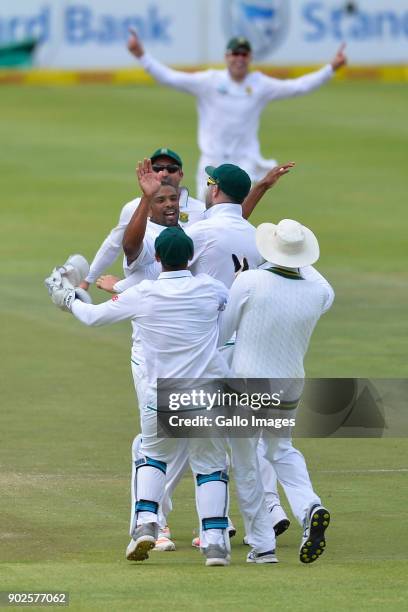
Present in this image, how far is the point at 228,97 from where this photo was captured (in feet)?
64.0

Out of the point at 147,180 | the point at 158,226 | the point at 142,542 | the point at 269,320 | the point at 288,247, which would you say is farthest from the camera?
the point at 158,226

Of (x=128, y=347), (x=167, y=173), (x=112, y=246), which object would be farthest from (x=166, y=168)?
(x=128, y=347)

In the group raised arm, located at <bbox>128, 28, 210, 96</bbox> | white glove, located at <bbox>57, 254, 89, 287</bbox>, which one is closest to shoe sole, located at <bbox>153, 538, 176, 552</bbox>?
white glove, located at <bbox>57, 254, 89, 287</bbox>

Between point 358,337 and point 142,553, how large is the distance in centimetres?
725

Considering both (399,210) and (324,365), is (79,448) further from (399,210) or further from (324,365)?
(399,210)

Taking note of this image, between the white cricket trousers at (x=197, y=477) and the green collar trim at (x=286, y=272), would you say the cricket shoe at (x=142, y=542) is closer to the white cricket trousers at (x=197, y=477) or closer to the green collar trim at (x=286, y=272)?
the white cricket trousers at (x=197, y=477)

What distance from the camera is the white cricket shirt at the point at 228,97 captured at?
1948cm

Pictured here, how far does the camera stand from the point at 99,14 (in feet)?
99.4

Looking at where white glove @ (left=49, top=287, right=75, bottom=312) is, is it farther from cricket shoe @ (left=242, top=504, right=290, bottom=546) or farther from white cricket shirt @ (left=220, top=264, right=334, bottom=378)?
cricket shoe @ (left=242, top=504, right=290, bottom=546)

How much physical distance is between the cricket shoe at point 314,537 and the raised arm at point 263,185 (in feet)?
7.20

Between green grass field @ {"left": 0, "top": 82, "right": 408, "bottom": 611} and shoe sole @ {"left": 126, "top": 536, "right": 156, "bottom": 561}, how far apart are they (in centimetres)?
5

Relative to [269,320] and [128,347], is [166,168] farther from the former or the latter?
[128,347]

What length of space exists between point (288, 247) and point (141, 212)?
936 mm

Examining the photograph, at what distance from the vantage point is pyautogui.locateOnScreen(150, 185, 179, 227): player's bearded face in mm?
9359
